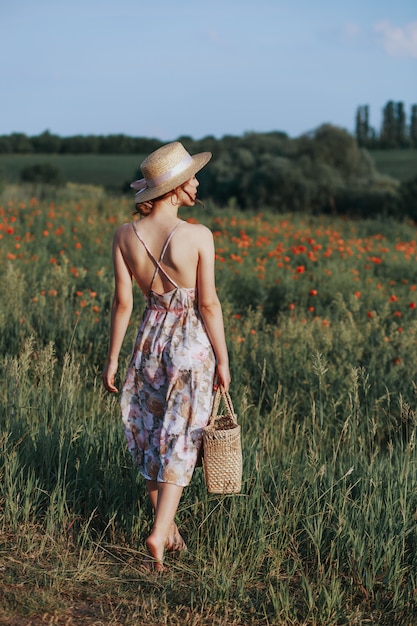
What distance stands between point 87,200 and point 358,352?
10498 millimetres

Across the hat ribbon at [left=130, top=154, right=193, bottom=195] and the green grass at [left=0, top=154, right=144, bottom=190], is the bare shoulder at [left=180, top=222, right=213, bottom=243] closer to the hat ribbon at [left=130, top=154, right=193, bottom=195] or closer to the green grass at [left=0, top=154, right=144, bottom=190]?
the hat ribbon at [left=130, top=154, right=193, bottom=195]

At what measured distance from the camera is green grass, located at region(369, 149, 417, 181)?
43.7m

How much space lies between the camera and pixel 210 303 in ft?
11.5

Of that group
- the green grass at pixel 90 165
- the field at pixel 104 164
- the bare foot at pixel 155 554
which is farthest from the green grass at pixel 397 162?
the bare foot at pixel 155 554

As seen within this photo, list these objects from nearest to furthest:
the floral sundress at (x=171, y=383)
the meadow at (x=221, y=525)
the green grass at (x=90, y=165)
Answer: the meadow at (x=221, y=525) < the floral sundress at (x=171, y=383) < the green grass at (x=90, y=165)

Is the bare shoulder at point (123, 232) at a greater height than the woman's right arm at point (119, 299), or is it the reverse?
Answer: the bare shoulder at point (123, 232)

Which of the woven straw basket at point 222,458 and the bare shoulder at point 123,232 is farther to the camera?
the bare shoulder at point 123,232

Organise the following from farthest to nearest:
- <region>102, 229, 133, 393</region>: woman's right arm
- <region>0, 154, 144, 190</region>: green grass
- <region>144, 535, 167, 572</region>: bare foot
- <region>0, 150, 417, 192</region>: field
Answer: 1. <region>0, 150, 417, 192</region>: field
2. <region>0, 154, 144, 190</region>: green grass
3. <region>102, 229, 133, 393</region>: woman's right arm
4. <region>144, 535, 167, 572</region>: bare foot

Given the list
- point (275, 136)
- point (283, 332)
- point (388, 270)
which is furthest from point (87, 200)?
point (275, 136)

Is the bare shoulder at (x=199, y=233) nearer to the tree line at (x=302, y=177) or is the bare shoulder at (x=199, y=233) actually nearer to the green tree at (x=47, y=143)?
the tree line at (x=302, y=177)

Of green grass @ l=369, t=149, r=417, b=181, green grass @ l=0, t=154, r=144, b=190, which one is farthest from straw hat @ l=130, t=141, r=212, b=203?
green grass @ l=369, t=149, r=417, b=181

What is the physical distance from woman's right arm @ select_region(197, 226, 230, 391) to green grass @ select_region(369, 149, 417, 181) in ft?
125

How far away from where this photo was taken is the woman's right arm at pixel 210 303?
11.4 feet

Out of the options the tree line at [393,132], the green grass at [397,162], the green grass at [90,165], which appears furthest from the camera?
the tree line at [393,132]
